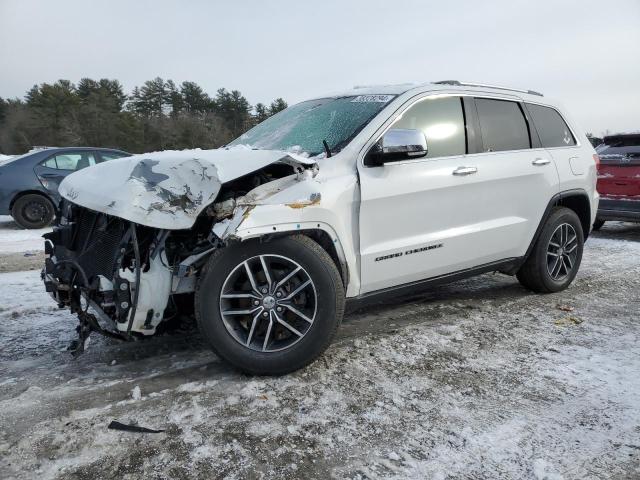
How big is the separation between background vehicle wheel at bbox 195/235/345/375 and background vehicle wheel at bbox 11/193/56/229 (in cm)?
766

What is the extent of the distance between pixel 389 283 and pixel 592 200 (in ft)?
9.05

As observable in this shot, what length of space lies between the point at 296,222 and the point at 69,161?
7887 millimetres

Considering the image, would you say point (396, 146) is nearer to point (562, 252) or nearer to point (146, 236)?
point (146, 236)

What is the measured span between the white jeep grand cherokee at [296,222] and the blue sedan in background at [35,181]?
650cm

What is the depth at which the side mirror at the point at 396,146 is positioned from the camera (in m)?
3.13

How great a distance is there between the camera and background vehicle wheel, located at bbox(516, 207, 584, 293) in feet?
14.4

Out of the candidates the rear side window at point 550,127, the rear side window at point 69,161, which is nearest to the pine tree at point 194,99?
the rear side window at point 69,161

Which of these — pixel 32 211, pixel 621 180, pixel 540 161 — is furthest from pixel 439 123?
pixel 32 211

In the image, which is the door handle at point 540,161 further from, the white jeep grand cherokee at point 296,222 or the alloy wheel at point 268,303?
the alloy wheel at point 268,303

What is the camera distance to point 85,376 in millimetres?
2916

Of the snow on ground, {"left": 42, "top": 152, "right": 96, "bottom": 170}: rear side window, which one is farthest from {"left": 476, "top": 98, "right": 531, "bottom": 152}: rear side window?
{"left": 42, "top": 152, "right": 96, "bottom": 170}: rear side window

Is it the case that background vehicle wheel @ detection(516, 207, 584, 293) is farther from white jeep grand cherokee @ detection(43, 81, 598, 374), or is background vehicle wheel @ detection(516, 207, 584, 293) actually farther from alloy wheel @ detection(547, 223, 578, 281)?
white jeep grand cherokee @ detection(43, 81, 598, 374)

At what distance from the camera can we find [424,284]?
361 cm

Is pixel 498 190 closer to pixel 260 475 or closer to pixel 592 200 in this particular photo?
pixel 592 200
